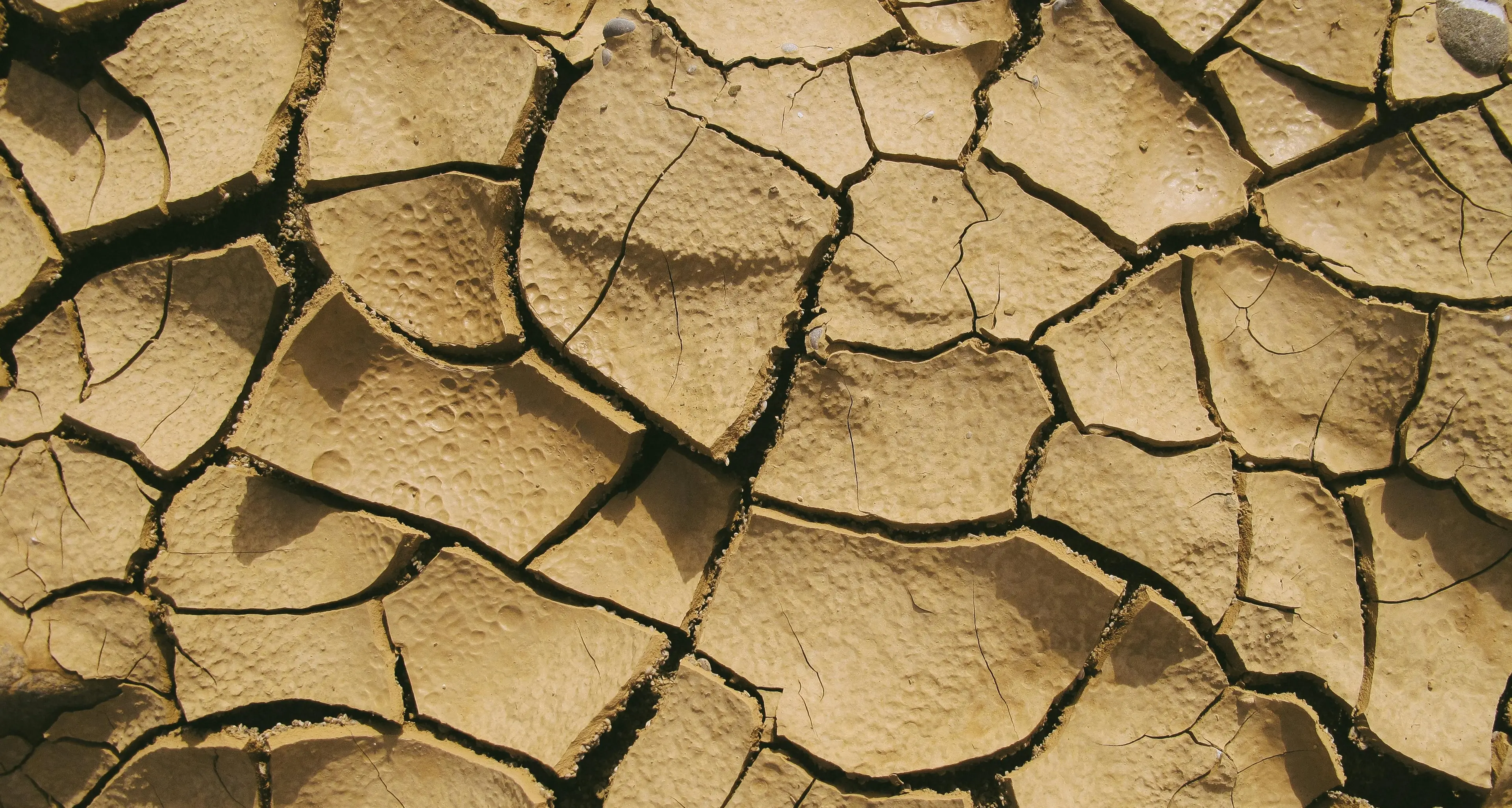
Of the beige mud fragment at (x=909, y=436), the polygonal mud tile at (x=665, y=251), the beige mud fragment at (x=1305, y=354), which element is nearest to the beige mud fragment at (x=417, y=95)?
the polygonal mud tile at (x=665, y=251)

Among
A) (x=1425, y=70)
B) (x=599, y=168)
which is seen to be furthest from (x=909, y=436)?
(x=1425, y=70)

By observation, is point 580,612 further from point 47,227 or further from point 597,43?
point 47,227

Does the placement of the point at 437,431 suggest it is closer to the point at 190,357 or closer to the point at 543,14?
the point at 190,357

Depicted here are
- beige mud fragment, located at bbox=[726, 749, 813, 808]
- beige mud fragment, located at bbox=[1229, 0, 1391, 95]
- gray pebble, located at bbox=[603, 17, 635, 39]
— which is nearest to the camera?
beige mud fragment, located at bbox=[726, 749, 813, 808]

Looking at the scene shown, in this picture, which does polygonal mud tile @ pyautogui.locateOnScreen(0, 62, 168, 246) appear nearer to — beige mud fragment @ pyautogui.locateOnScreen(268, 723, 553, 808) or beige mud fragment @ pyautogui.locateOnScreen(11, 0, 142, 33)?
beige mud fragment @ pyautogui.locateOnScreen(11, 0, 142, 33)

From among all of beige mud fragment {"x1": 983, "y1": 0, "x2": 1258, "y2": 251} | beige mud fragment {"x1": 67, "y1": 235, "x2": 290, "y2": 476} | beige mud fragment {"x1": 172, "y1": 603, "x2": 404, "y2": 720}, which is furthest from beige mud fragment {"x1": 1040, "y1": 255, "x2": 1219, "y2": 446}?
beige mud fragment {"x1": 67, "y1": 235, "x2": 290, "y2": 476}

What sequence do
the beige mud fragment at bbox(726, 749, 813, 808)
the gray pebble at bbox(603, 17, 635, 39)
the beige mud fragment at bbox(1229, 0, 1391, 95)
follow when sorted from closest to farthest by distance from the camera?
the beige mud fragment at bbox(726, 749, 813, 808), the gray pebble at bbox(603, 17, 635, 39), the beige mud fragment at bbox(1229, 0, 1391, 95)

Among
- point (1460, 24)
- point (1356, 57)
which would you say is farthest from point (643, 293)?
point (1460, 24)
